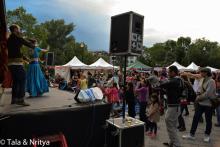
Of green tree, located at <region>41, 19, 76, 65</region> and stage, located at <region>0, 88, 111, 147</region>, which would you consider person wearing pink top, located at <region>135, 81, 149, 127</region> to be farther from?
green tree, located at <region>41, 19, 76, 65</region>

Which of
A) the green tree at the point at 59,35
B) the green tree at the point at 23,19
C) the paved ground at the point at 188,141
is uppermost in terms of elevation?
the green tree at the point at 59,35

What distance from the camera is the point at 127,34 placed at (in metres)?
5.42

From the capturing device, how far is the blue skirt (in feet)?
19.2

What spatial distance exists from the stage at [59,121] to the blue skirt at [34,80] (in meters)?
1.32

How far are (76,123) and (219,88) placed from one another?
6.96 metres

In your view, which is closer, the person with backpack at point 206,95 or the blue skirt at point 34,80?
the blue skirt at point 34,80

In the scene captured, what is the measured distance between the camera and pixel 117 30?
5734 mm

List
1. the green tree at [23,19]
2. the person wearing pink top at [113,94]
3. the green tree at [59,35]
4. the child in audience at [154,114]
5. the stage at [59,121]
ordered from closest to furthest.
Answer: the stage at [59,121] → the child in audience at [154,114] → the person wearing pink top at [113,94] → the green tree at [23,19] → the green tree at [59,35]

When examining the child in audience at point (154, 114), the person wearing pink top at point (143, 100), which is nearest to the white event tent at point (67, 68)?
the person wearing pink top at point (143, 100)

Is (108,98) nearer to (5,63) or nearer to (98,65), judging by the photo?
(5,63)

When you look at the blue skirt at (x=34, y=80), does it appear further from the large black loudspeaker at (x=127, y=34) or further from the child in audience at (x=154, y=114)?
the child in audience at (x=154, y=114)

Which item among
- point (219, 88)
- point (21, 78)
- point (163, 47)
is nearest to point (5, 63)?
point (21, 78)

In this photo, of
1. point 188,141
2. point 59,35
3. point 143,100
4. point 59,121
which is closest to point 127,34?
point 59,121

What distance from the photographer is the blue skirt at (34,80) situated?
587cm
